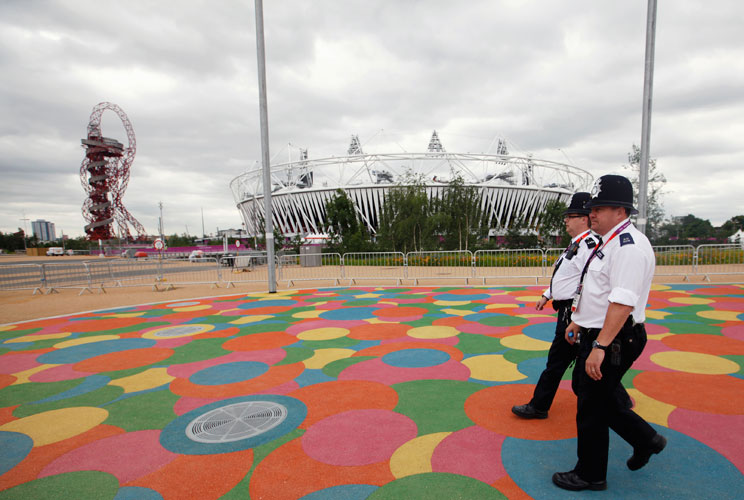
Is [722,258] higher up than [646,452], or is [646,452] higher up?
[722,258]

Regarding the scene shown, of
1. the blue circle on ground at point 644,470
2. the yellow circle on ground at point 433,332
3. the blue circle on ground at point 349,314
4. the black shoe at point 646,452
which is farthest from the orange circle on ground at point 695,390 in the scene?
the blue circle on ground at point 349,314

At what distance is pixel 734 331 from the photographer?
6.02 metres

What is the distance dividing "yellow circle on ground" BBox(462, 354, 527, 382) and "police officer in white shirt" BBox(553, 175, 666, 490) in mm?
1859

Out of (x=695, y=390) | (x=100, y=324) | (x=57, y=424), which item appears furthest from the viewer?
(x=100, y=324)

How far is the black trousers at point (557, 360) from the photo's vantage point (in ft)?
10.5

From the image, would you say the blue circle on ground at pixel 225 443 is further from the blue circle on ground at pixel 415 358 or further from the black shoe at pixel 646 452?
the black shoe at pixel 646 452

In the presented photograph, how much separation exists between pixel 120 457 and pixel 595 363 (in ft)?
11.8

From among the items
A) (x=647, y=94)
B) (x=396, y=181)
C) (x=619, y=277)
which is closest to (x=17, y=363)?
(x=619, y=277)

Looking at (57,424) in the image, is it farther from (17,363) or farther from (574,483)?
(574,483)

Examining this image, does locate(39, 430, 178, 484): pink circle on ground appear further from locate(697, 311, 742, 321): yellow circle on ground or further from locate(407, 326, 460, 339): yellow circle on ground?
locate(697, 311, 742, 321): yellow circle on ground

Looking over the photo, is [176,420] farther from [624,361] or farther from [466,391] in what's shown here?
[624,361]

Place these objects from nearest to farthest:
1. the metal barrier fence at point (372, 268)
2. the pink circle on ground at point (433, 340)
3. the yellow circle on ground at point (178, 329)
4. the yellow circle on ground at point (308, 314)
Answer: the pink circle on ground at point (433, 340) → the yellow circle on ground at point (178, 329) → the yellow circle on ground at point (308, 314) → the metal barrier fence at point (372, 268)

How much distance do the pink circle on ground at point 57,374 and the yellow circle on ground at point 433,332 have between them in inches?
188

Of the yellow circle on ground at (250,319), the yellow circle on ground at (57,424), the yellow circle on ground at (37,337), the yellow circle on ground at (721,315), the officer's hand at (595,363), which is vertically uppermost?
the officer's hand at (595,363)
